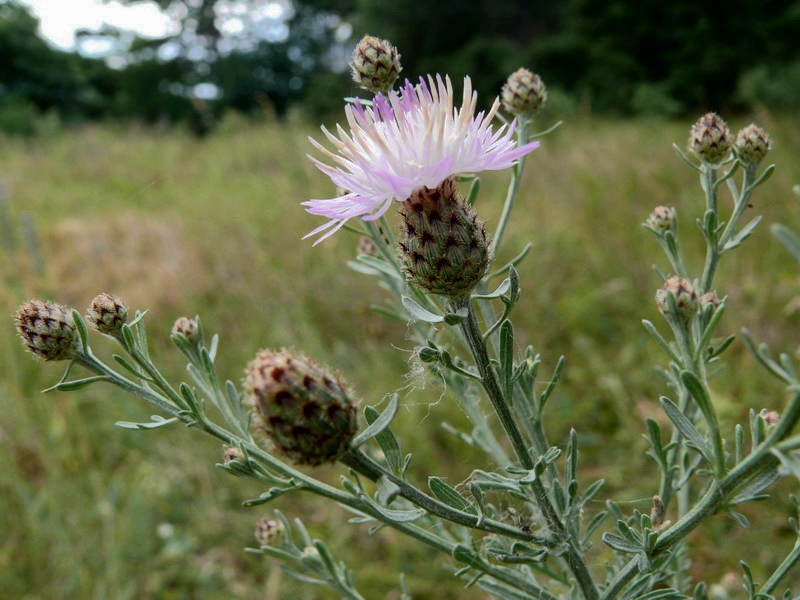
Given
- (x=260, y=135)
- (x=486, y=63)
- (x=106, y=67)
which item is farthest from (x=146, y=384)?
(x=106, y=67)

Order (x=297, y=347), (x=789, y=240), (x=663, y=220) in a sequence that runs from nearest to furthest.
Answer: (x=789, y=240) < (x=663, y=220) < (x=297, y=347)

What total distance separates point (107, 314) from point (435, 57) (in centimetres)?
1351

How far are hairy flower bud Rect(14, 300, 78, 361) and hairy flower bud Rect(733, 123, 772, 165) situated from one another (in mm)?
1161

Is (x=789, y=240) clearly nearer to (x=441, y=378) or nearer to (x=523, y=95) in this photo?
(x=441, y=378)

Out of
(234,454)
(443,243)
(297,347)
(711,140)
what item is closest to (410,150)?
(443,243)

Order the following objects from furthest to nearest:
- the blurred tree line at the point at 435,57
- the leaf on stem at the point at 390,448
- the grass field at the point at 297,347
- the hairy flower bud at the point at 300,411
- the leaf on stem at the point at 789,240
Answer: the blurred tree line at the point at 435,57
the grass field at the point at 297,347
the leaf on stem at the point at 390,448
the hairy flower bud at the point at 300,411
the leaf on stem at the point at 789,240

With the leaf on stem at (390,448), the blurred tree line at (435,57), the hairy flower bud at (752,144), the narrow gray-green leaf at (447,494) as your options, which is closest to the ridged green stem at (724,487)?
the narrow gray-green leaf at (447,494)

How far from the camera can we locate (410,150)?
2.82 feet

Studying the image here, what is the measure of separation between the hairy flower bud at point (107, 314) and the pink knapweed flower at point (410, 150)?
385 millimetres

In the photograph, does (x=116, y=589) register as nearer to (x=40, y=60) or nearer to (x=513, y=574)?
(x=513, y=574)

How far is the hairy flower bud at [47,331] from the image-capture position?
973 mm

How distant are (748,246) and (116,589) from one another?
3799 mm

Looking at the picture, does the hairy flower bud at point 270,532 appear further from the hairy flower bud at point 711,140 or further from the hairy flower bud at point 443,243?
the hairy flower bud at point 711,140

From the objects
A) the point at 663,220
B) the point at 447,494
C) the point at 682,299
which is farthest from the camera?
the point at 663,220
